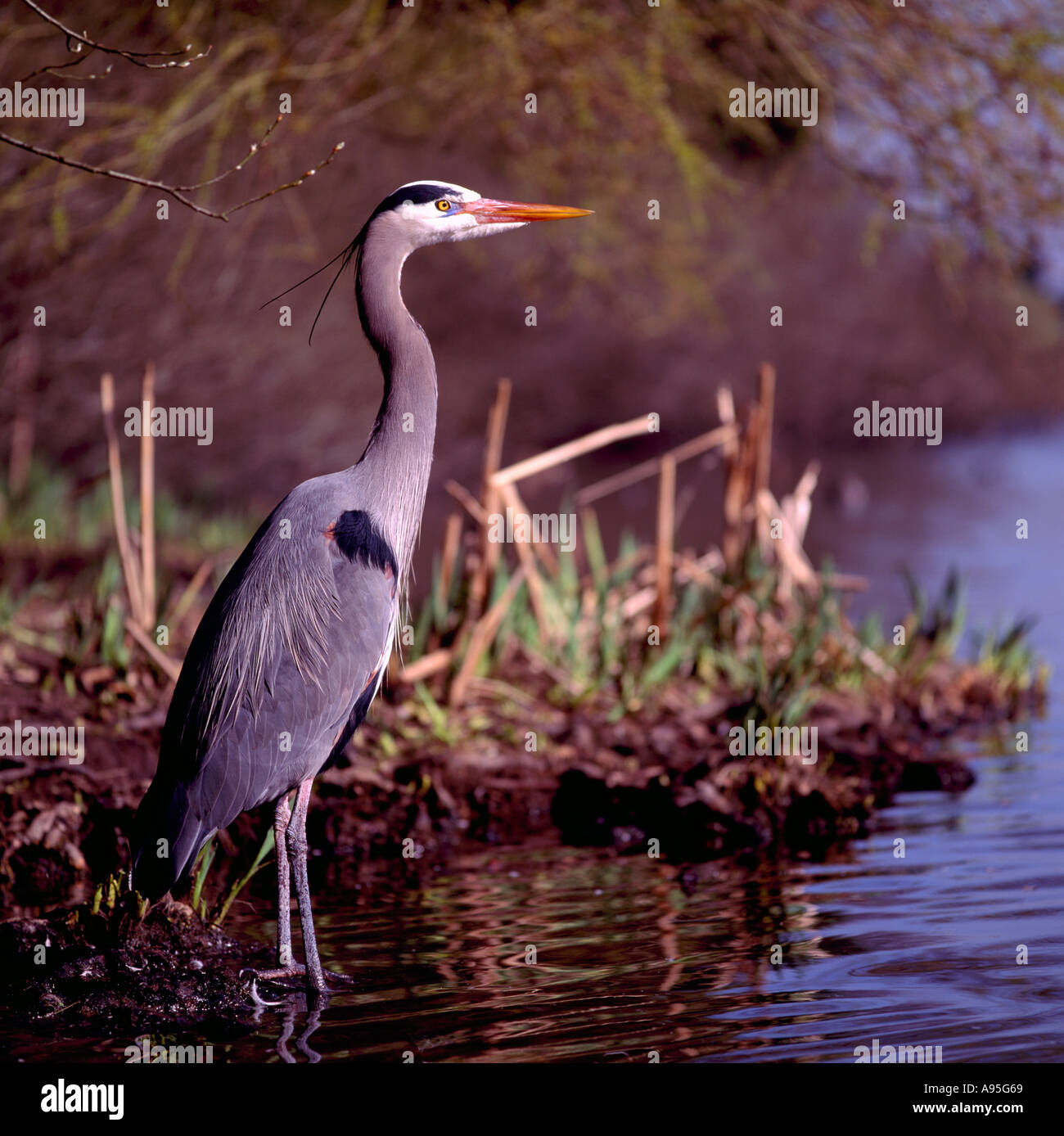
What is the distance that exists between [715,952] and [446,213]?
117 inches

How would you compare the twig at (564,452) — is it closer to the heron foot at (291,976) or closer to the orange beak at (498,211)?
the orange beak at (498,211)

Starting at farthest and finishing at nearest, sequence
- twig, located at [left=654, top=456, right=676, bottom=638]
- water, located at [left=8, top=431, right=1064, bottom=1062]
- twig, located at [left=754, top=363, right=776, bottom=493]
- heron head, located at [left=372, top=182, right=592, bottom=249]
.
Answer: twig, located at [left=754, top=363, right=776, bottom=493], twig, located at [left=654, top=456, right=676, bottom=638], heron head, located at [left=372, top=182, right=592, bottom=249], water, located at [left=8, top=431, right=1064, bottom=1062]

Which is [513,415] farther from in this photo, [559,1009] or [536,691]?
[559,1009]

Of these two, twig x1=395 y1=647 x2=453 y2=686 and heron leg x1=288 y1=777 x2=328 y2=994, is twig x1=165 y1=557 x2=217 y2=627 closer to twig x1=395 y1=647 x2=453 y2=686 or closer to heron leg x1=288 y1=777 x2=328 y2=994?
twig x1=395 y1=647 x2=453 y2=686

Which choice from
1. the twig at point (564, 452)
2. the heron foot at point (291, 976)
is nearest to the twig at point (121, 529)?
the twig at point (564, 452)

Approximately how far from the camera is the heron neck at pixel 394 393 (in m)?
6.05

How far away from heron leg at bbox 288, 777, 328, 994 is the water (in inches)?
4.9

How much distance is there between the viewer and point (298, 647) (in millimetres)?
5711

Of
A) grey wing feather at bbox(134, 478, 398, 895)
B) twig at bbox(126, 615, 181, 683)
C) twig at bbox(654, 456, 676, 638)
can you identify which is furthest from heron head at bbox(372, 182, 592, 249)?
twig at bbox(654, 456, 676, 638)

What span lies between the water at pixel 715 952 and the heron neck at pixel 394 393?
1.41 metres

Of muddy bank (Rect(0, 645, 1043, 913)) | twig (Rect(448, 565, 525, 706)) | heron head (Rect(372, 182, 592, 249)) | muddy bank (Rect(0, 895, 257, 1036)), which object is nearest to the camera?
muddy bank (Rect(0, 895, 257, 1036))

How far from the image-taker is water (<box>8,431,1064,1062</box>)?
4.63 m
